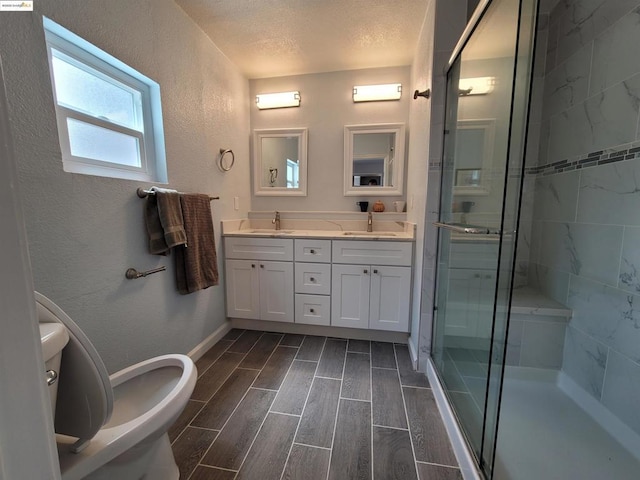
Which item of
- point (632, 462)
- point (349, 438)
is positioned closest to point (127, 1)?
point (349, 438)

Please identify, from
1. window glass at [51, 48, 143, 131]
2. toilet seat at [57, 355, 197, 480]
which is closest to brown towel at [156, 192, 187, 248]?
window glass at [51, 48, 143, 131]

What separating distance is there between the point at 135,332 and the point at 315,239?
1.28 meters

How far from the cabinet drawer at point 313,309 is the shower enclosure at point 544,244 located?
828 mm

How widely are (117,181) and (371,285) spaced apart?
1719mm

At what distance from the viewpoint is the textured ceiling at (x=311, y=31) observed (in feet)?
5.43

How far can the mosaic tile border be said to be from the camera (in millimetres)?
1235

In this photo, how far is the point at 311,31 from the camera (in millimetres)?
1875

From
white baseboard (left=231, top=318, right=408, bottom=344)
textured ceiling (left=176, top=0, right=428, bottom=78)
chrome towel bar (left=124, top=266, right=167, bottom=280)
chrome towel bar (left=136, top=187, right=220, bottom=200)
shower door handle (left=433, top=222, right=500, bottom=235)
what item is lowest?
white baseboard (left=231, top=318, right=408, bottom=344)

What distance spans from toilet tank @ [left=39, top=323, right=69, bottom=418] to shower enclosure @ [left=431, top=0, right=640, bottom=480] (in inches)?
52.2

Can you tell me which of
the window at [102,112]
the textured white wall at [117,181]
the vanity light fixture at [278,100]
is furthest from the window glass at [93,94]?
the vanity light fixture at [278,100]

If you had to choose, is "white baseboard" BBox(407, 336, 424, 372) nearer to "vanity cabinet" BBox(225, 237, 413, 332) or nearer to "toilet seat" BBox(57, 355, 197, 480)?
"vanity cabinet" BBox(225, 237, 413, 332)

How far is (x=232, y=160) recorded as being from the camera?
7.50 feet

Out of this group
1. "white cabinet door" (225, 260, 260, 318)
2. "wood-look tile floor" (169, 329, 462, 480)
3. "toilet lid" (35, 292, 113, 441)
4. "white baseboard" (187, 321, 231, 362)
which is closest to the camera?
"toilet lid" (35, 292, 113, 441)

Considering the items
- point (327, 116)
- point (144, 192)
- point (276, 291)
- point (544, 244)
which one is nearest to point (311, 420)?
point (276, 291)
